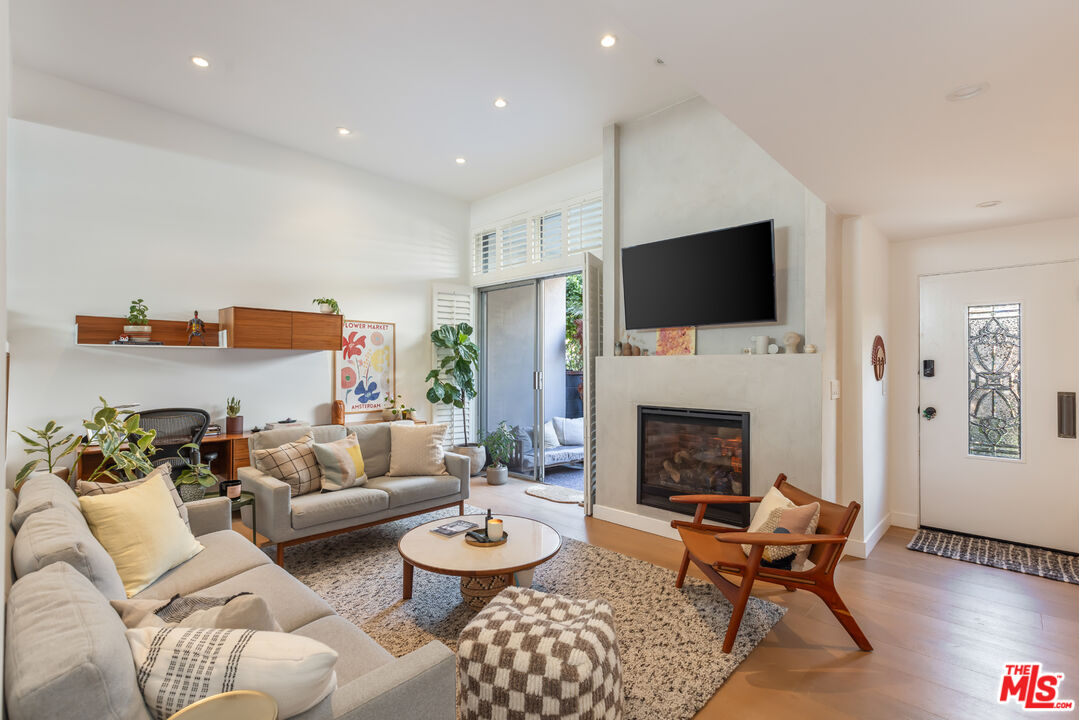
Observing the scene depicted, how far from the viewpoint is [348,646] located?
1687mm

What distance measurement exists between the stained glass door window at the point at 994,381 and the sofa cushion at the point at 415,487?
13.1 feet

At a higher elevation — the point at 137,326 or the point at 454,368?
the point at 137,326

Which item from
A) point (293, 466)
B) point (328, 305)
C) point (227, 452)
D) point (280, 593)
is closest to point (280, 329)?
point (328, 305)

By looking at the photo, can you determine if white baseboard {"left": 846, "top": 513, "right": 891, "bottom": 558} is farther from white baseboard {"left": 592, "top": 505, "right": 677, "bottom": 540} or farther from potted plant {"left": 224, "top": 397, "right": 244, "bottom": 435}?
potted plant {"left": 224, "top": 397, "right": 244, "bottom": 435}

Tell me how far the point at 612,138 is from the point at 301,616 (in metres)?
4.10

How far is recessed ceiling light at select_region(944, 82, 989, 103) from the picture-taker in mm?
1860

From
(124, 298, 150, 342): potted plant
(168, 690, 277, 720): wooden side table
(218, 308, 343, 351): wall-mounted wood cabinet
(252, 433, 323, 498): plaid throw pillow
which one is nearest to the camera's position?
(168, 690, 277, 720): wooden side table

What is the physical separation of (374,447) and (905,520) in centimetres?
433

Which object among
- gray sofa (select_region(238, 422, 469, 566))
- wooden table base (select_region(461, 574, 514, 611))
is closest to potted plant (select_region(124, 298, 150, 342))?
gray sofa (select_region(238, 422, 469, 566))

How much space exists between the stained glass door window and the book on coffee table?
3.81m

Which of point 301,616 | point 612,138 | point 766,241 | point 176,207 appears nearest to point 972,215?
point 766,241

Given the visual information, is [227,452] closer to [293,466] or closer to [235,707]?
[293,466]

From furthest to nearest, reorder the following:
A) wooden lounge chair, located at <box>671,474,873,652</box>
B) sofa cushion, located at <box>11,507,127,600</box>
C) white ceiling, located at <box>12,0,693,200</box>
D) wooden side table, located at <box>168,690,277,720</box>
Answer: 1. white ceiling, located at <box>12,0,693,200</box>
2. wooden lounge chair, located at <box>671,474,873,652</box>
3. sofa cushion, located at <box>11,507,127,600</box>
4. wooden side table, located at <box>168,690,277,720</box>

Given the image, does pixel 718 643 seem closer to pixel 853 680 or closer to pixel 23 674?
pixel 853 680
